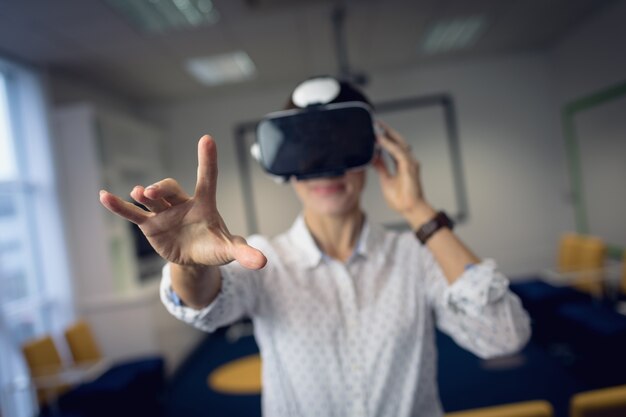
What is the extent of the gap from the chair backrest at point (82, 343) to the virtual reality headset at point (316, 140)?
2501 millimetres

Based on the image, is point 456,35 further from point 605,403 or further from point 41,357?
point 41,357

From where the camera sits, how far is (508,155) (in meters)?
0.87

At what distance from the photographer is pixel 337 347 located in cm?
72

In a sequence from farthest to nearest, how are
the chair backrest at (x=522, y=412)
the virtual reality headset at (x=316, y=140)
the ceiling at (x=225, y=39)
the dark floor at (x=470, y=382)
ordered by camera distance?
1. the ceiling at (x=225, y=39)
2. the dark floor at (x=470, y=382)
3. the chair backrest at (x=522, y=412)
4. the virtual reality headset at (x=316, y=140)

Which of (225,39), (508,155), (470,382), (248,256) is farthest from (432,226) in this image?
(225,39)

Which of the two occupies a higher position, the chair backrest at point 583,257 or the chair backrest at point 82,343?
the chair backrest at point 583,257

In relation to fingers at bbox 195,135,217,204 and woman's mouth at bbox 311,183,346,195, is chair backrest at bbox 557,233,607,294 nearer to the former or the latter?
woman's mouth at bbox 311,183,346,195

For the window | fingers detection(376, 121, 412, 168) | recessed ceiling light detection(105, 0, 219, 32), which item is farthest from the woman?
recessed ceiling light detection(105, 0, 219, 32)

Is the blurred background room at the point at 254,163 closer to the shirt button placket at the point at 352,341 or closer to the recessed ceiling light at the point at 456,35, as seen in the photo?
the recessed ceiling light at the point at 456,35

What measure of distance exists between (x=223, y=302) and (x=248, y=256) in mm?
384

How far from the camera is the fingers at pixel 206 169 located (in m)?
0.34

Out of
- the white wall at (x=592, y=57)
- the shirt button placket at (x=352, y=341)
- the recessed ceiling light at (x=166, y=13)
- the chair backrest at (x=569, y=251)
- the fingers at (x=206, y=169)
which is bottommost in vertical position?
the shirt button placket at (x=352, y=341)

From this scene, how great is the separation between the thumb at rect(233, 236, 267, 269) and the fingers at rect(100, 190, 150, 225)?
3.4 inches

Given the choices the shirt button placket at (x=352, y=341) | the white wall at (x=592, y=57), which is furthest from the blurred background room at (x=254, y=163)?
the shirt button placket at (x=352, y=341)
